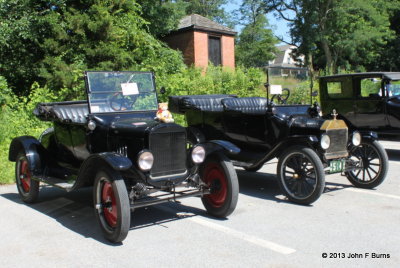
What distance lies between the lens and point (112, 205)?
460 cm

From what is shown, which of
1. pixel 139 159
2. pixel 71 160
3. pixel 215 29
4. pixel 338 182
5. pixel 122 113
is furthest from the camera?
pixel 215 29

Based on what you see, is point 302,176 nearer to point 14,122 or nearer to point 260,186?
point 260,186

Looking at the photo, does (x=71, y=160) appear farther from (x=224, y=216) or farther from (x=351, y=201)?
(x=351, y=201)

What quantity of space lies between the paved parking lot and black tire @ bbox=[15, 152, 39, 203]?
0.45 feet

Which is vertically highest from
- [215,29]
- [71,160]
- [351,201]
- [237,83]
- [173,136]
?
[215,29]

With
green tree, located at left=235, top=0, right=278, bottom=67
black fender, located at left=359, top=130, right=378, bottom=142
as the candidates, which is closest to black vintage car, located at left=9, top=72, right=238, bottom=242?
black fender, located at left=359, top=130, right=378, bottom=142

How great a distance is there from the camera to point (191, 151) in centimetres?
498

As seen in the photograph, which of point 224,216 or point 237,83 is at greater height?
point 237,83

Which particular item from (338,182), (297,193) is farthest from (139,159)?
(338,182)

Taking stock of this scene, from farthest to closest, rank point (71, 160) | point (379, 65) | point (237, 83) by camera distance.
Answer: point (379, 65)
point (237, 83)
point (71, 160)

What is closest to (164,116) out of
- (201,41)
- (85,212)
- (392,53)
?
(85,212)

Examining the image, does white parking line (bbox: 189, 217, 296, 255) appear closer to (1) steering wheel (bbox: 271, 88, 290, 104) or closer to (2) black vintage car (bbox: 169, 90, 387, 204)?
(2) black vintage car (bbox: 169, 90, 387, 204)

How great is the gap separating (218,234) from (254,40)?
4634 centimetres

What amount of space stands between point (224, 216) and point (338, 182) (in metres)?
3.07
